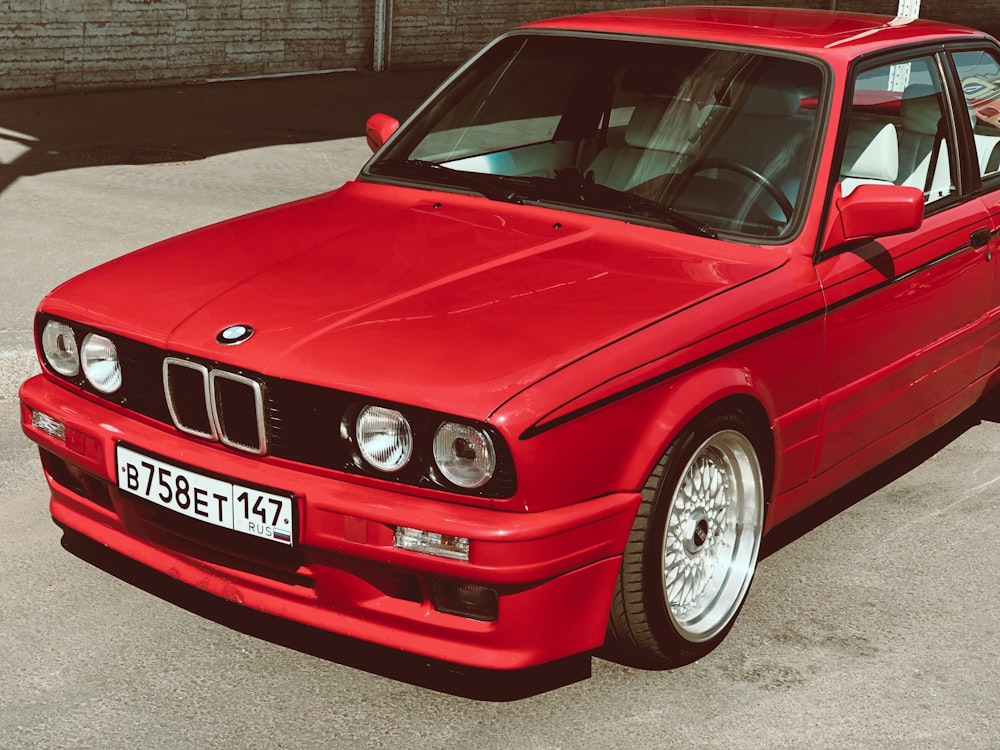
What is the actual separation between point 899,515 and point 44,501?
9.36 feet

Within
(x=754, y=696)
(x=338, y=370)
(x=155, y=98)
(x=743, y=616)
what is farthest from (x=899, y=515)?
(x=155, y=98)

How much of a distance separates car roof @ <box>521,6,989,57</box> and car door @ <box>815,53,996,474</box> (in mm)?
108

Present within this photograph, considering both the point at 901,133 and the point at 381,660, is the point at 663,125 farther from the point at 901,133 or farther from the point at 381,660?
the point at 381,660

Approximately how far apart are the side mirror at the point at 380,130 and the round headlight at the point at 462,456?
2045mm

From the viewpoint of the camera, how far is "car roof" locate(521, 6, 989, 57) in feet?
14.2

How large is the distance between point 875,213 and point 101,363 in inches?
84.0

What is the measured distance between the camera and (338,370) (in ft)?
10.2

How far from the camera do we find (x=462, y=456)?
3086mm

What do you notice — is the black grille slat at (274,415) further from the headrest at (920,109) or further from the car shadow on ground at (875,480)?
the headrest at (920,109)

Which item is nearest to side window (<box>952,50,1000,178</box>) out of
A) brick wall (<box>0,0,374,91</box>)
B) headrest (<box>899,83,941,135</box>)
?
headrest (<box>899,83,941,135</box>)

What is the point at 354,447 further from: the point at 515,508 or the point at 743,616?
the point at 743,616

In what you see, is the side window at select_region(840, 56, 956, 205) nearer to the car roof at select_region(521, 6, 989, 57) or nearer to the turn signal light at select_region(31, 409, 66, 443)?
the car roof at select_region(521, 6, 989, 57)

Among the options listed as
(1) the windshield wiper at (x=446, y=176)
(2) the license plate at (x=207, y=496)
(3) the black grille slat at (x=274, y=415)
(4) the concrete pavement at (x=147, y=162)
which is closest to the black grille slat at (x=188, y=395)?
(3) the black grille slat at (x=274, y=415)

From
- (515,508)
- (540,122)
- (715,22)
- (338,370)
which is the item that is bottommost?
(515,508)
